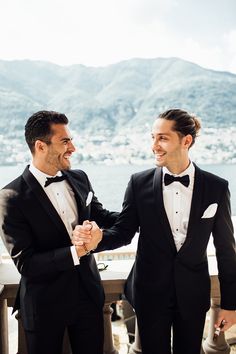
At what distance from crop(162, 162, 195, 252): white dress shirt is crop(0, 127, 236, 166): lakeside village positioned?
4535 centimetres

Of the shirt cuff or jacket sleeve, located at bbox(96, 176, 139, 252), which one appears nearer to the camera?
the shirt cuff

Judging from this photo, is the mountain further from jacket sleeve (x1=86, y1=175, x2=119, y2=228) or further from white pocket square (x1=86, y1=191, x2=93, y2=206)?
white pocket square (x1=86, y1=191, x2=93, y2=206)

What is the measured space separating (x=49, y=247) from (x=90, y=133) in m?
54.9

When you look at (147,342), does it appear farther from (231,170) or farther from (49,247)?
(231,170)

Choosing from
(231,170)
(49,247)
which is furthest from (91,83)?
(49,247)

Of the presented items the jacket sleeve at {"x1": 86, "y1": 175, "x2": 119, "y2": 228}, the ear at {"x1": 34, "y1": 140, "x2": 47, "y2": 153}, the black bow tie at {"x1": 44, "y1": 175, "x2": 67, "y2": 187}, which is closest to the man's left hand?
the jacket sleeve at {"x1": 86, "y1": 175, "x2": 119, "y2": 228}

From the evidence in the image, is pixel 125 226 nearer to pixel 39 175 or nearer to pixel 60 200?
pixel 60 200

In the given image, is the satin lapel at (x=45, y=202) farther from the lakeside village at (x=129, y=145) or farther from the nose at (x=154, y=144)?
the lakeside village at (x=129, y=145)

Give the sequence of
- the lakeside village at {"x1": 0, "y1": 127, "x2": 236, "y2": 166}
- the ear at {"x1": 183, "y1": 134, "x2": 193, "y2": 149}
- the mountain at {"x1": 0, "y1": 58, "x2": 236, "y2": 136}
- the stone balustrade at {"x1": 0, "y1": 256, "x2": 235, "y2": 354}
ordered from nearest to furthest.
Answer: the ear at {"x1": 183, "y1": 134, "x2": 193, "y2": 149}
the stone balustrade at {"x1": 0, "y1": 256, "x2": 235, "y2": 354}
the lakeside village at {"x1": 0, "y1": 127, "x2": 236, "y2": 166}
the mountain at {"x1": 0, "y1": 58, "x2": 236, "y2": 136}

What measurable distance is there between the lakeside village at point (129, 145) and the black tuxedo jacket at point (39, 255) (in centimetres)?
4559

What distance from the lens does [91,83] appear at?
6500cm

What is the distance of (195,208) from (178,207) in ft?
0.28

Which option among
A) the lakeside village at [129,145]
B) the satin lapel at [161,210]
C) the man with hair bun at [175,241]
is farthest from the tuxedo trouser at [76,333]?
the lakeside village at [129,145]

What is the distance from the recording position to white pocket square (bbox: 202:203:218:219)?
186cm
